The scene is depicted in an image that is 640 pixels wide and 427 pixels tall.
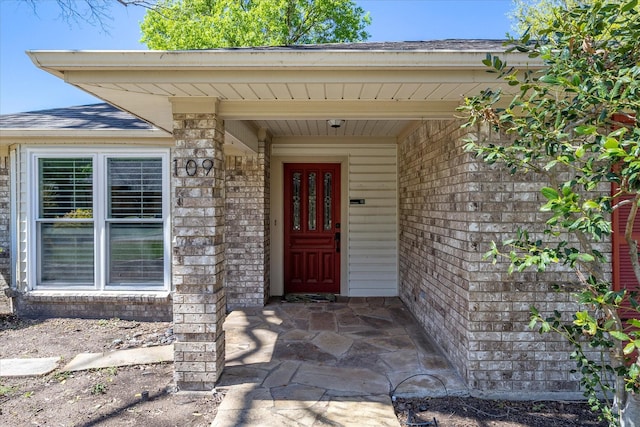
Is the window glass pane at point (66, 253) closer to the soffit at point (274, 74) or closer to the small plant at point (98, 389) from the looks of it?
the small plant at point (98, 389)

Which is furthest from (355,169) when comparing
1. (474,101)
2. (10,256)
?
(10,256)

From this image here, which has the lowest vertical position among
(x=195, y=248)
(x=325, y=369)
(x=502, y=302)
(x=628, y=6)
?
(x=325, y=369)

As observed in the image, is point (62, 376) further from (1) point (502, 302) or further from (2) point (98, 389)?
(1) point (502, 302)

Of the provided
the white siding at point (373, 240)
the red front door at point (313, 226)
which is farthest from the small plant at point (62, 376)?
the white siding at point (373, 240)

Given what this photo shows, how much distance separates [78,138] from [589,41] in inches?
218

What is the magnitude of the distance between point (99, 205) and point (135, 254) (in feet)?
2.76

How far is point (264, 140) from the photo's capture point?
5.23 metres

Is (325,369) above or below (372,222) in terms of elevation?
below

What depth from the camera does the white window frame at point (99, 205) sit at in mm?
4992

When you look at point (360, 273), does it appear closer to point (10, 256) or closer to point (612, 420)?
point (612, 420)

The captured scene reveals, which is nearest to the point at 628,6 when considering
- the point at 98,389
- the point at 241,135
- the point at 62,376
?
the point at 241,135

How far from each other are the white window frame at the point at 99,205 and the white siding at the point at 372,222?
1714 mm

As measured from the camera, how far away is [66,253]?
5.11 metres

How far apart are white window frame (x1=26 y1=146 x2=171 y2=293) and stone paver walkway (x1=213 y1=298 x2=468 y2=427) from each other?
1.63 m
